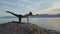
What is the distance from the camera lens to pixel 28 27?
1024cm

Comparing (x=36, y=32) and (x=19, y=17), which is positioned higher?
(x=19, y=17)

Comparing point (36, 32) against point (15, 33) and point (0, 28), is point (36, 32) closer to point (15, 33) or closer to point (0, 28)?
point (15, 33)

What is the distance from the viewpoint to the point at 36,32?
10.4m

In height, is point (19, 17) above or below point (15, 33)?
above

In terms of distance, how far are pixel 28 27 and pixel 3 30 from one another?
1.39m

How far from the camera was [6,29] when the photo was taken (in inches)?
380

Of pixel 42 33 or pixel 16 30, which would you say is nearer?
pixel 16 30

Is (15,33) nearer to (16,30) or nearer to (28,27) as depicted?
(16,30)

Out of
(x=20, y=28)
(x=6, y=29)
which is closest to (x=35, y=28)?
(x=20, y=28)

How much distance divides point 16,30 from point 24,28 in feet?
1.72

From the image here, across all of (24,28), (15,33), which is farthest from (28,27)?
(15,33)

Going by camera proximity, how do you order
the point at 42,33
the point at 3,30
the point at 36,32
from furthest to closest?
the point at 42,33, the point at 36,32, the point at 3,30

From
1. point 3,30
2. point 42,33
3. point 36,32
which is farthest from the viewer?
point 42,33

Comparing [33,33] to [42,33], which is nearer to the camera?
[33,33]
